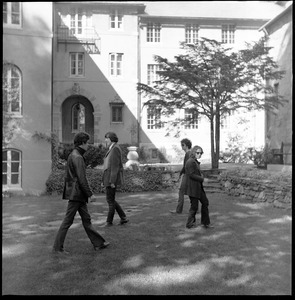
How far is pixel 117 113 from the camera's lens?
811 cm

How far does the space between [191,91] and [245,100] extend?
92 cm

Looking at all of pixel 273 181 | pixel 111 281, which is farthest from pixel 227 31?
pixel 111 281

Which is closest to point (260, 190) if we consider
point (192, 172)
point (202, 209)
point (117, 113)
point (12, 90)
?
point (202, 209)

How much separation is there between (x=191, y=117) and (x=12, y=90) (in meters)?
2.96

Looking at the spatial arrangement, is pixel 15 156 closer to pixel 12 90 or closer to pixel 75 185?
pixel 12 90

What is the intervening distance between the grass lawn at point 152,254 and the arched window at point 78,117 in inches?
49.3

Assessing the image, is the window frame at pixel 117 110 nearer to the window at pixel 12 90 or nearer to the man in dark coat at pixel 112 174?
the man in dark coat at pixel 112 174

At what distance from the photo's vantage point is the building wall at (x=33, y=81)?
17.5ft

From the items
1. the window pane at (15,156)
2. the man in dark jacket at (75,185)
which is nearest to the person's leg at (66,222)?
the man in dark jacket at (75,185)

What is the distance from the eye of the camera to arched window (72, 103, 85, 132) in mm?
6117

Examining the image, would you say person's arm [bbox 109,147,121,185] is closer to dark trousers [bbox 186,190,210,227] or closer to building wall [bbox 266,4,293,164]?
dark trousers [bbox 186,190,210,227]

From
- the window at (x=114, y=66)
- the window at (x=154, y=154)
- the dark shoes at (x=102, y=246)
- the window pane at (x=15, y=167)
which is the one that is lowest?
the dark shoes at (x=102, y=246)

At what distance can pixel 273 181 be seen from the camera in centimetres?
751

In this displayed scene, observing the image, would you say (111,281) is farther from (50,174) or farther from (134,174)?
(134,174)
